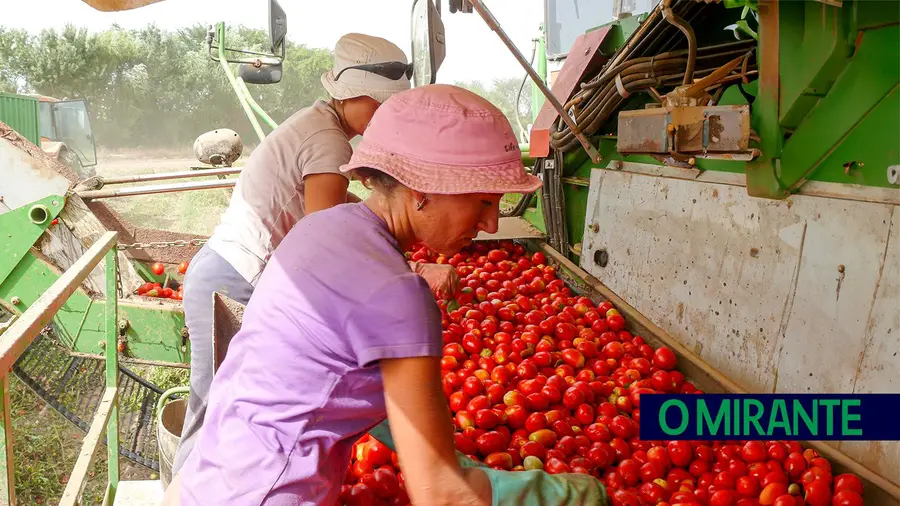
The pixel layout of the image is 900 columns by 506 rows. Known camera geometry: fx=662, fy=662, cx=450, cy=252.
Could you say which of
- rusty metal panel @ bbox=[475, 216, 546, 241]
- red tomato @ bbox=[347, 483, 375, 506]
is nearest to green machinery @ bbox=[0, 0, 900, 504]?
A: rusty metal panel @ bbox=[475, 216, 546, 241]

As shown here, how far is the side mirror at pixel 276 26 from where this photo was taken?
312cm

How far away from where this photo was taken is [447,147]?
1.23 meters

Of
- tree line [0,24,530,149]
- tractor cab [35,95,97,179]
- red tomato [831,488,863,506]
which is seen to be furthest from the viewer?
tree line [0,24,530,149]

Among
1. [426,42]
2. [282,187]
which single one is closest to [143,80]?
[282,187]

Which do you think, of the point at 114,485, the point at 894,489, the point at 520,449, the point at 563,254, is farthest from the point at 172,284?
the point at 894,489

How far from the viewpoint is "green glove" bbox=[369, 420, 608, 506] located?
1.40 metres

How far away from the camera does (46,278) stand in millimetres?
3732

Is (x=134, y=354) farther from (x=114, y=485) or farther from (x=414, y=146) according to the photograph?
(x=414, y=146)

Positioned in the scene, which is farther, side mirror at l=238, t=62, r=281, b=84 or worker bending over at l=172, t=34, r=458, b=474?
side mirror at l=238, t=62, r=281, b=84

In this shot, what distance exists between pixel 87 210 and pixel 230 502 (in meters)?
3.15

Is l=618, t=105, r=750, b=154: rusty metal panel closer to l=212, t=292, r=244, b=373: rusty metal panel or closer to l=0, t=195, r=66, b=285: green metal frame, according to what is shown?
l=212, t=292, r=244, b=373: rusty metal panel

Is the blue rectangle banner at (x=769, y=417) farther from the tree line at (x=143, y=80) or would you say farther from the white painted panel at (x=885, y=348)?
the tree line at (x=143, y=80)

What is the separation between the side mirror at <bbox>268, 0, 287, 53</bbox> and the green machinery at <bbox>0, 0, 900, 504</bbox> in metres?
0.01

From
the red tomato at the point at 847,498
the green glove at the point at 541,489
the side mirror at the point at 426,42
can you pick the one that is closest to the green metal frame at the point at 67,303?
the side mirror at the point at 426,42
